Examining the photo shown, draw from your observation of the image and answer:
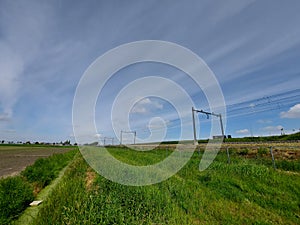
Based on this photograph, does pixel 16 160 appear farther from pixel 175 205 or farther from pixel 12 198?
pixel 175 205

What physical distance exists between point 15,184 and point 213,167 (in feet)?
35.8

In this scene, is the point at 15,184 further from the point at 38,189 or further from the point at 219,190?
the point at 219,190

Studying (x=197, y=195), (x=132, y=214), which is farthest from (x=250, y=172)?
(x=132, y=214)

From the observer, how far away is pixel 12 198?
6.93 metres

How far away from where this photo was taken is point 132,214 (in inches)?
195

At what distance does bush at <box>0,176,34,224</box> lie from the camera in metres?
6.15

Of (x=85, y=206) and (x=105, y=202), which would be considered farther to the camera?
(x=105, y=202)

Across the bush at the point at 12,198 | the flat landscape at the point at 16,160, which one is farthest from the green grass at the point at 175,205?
the flat landscape at the point at 16,160

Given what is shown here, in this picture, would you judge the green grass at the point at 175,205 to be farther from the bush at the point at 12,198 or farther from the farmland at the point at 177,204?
the bush at the point at 12,198

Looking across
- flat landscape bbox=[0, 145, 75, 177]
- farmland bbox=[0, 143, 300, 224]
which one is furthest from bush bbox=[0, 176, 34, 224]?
flat landscape bbox=[0, 145, 75, 177]

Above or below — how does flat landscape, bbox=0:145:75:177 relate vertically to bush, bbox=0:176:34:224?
above

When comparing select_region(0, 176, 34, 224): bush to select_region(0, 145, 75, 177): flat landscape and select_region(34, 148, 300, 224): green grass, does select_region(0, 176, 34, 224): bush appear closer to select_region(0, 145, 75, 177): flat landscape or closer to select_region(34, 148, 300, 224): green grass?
select_region(34, 148, 300, 224): green grass

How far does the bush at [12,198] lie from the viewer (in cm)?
615

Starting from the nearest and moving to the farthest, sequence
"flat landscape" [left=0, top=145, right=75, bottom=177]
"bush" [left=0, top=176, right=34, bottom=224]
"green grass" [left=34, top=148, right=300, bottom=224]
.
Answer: "green grass" [left=34, top=148, right=300, bottom=224] → "bush" [left=0, top=176, right=34, bottom=224] → "flat landscape" [left=0, top=145, right=75, bottom=177]
